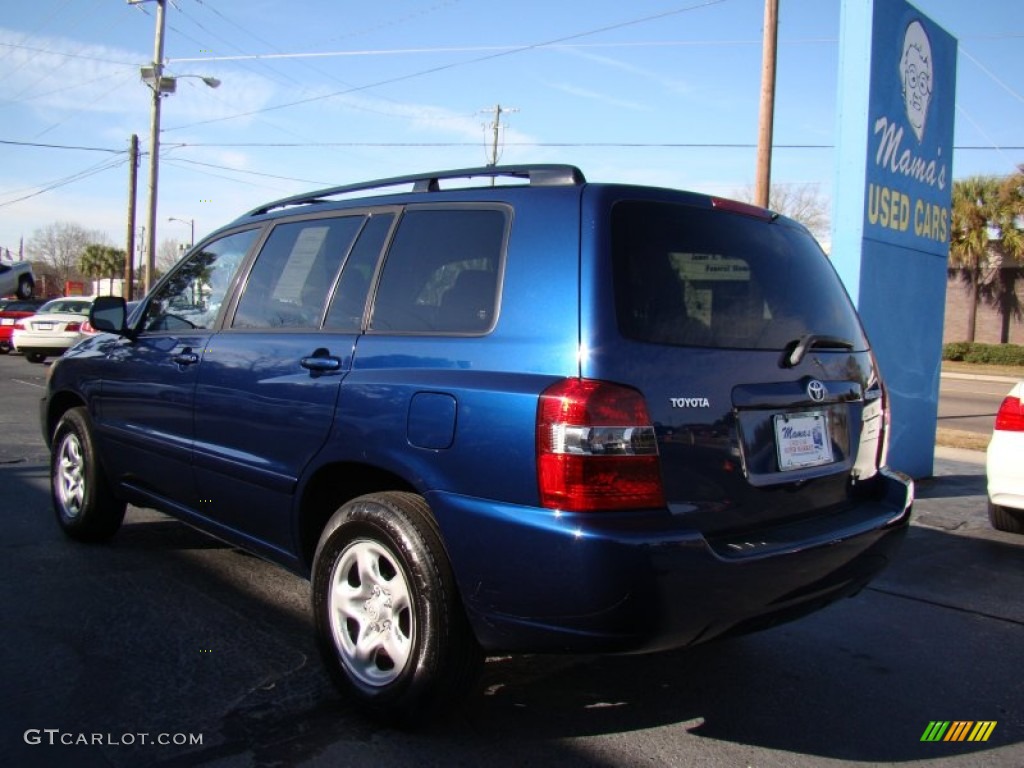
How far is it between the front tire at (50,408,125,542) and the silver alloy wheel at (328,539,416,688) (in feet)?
7.80

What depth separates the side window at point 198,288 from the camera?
4.17m

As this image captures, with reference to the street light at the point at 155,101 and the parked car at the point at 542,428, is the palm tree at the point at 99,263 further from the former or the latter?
the parked car at the point at 542,428

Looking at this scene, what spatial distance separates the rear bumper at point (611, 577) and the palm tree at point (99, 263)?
291 feet

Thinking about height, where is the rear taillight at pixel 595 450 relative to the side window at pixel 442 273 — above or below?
below

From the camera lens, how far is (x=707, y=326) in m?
2.80

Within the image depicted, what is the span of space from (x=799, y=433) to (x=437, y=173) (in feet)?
5.63

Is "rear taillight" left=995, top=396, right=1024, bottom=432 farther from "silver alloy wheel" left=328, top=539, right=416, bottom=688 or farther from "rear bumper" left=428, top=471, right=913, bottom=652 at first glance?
"silver alloy wheel" left=328, top=539, right=416, bottom=688

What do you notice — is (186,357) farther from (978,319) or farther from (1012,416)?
(978,319)

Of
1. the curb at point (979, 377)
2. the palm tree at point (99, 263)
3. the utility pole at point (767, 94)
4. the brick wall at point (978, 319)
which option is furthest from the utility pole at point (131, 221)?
the palm tree at point (99, 263)

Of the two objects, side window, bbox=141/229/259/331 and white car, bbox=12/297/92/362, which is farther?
white car, bbox=12/297/92/362

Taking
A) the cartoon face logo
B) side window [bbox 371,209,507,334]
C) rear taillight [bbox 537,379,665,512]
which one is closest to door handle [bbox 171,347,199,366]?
side window [bbox 371,209,507,334]

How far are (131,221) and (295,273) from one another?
94.3 feet

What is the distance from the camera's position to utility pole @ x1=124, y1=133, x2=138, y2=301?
2875cm

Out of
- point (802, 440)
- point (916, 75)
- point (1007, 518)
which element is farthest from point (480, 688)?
point (916, 75)
